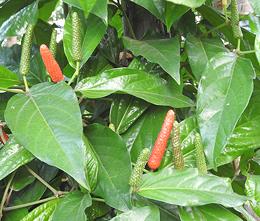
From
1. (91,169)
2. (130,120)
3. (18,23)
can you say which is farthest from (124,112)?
(18,23)

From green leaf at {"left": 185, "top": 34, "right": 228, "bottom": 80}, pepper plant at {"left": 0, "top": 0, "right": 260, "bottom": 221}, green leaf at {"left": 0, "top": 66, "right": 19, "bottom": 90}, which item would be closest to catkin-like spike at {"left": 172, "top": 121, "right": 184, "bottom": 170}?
pepper plant at {"left": 0, "top": 0, "right": 260, "bottom": 221}

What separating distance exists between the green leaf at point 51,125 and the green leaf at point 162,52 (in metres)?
0.13

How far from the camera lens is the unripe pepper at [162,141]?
46cm

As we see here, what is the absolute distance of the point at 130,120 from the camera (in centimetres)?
55

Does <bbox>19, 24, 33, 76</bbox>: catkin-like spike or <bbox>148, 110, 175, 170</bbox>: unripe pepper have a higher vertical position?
<bbox>19, 24, 33, 76</bbox>: catkin-like spike

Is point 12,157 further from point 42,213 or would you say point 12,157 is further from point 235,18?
point 235,18

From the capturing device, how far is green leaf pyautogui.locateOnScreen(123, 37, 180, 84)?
1.63ft

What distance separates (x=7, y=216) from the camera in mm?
558

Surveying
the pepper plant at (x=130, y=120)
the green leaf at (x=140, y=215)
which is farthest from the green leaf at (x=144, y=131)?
the green leaf at (x=140, y=215)

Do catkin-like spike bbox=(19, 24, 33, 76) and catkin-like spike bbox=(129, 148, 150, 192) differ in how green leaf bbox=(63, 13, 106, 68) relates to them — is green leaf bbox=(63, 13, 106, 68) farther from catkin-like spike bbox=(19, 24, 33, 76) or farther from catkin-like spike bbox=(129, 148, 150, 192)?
catkin-like spike bbox=(129, 148, 150, 192)

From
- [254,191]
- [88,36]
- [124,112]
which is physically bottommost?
[254,191]

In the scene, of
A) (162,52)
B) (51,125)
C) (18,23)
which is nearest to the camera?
(51,125)

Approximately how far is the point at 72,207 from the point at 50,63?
18 cm

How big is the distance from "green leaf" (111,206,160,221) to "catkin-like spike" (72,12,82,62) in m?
0.21
